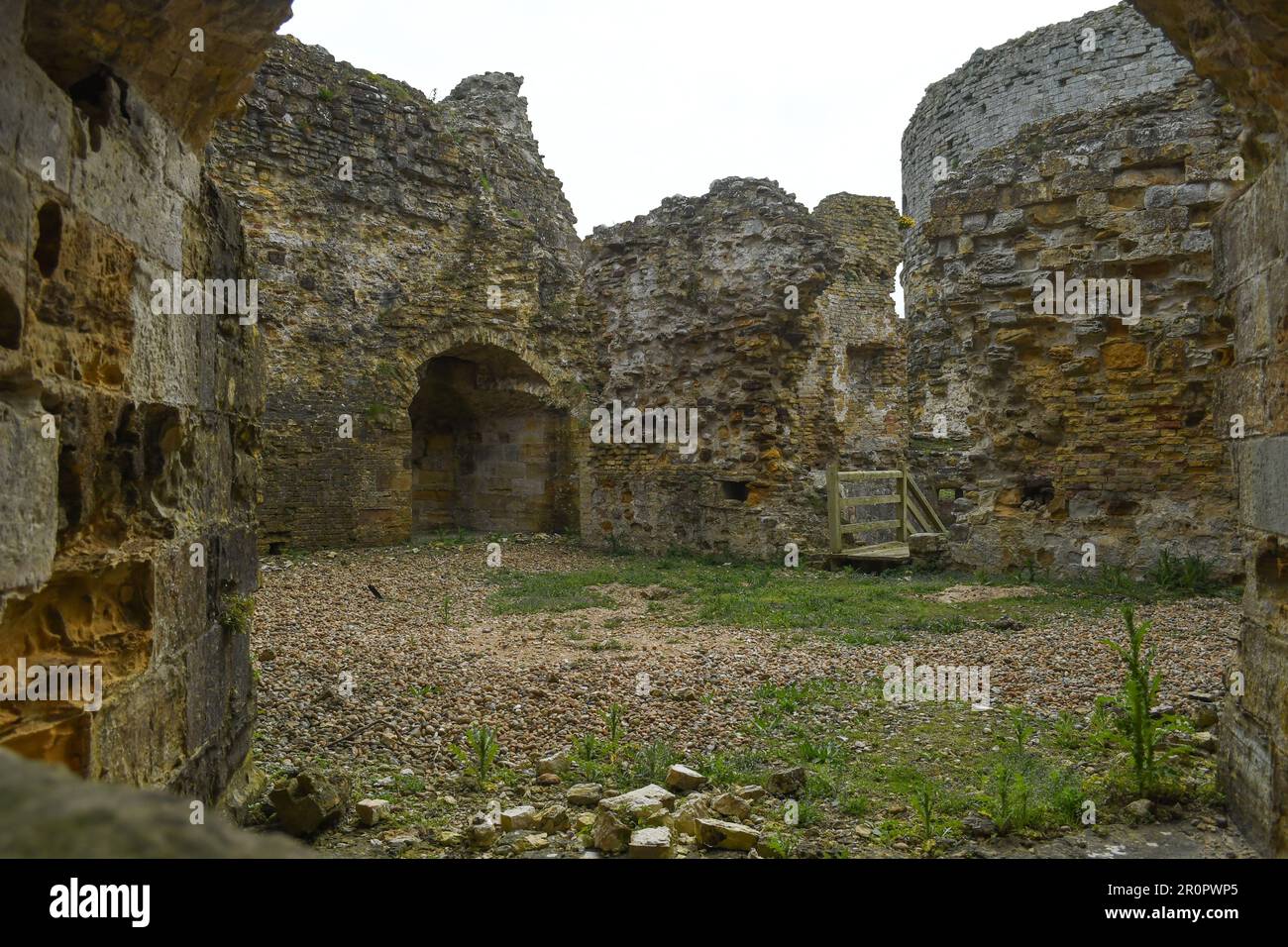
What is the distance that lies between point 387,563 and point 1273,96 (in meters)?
10.6

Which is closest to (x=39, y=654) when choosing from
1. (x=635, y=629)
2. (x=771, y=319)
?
(x=635, y=629)

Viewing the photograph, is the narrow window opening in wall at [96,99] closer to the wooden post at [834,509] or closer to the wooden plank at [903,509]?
the wooden post at [834,509]

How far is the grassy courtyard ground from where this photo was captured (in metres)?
3.45

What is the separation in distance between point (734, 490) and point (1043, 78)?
12944mm

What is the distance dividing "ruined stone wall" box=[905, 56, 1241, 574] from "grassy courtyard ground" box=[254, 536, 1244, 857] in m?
0.60

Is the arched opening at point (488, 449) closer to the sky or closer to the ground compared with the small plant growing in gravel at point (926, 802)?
closer to the sky

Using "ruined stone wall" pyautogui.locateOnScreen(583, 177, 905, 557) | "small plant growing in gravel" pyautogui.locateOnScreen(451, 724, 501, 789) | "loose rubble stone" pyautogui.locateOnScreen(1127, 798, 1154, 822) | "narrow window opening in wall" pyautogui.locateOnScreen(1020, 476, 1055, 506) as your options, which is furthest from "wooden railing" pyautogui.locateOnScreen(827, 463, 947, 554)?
"loose rubble stone" pyautogui.locateOnScreen(1127, 798, 1154, 822)

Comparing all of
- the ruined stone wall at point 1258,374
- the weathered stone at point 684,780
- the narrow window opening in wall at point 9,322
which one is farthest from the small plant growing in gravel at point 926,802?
the narrow window opening in wall at point 9,322

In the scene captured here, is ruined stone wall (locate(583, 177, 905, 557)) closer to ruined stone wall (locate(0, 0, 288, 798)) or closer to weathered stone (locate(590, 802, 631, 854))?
weathered stone (locate(590, 802, 631, 854))

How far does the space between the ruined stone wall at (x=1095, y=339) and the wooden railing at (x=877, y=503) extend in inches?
69.7

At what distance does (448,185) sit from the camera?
14.7 metres

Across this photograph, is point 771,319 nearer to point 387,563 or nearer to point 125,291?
point 387,563

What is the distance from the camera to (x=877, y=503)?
12.4 meters

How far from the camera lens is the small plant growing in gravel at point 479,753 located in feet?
13.1
